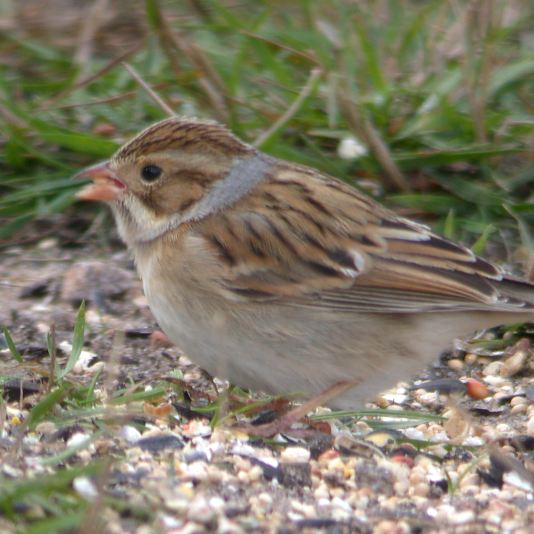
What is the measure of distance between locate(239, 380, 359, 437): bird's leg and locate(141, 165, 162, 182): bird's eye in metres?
0.76

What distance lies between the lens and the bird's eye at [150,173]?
362cm

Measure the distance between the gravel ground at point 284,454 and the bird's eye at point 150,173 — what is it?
549 mm

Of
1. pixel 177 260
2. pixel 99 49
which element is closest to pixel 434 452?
pixel 177 260

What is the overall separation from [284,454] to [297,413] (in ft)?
0.72

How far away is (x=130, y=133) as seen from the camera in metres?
4.88

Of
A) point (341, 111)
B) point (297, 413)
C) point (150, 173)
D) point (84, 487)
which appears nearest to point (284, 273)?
point (297, 413)

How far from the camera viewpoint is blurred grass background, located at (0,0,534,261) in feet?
15.1

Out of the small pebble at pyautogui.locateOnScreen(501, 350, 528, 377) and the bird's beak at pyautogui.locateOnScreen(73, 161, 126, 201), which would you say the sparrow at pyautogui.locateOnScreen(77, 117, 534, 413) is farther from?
the small pebble at pyautogui.locateOnScreen(501, 350, 528, 377)

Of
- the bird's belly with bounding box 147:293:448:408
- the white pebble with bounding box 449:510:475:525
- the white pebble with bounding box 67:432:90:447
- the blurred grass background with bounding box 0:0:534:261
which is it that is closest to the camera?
the white pebble with bounding box 449:510:475:525

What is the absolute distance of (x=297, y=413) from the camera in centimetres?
325

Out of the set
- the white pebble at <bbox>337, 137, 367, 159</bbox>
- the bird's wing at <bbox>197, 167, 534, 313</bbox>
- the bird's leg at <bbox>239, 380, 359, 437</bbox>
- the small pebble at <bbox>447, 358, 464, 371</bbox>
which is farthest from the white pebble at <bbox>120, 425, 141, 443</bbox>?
the white pebble at <bbox>337, 137, 367, 159</bbox>

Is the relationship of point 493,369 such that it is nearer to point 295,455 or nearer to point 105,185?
point 295,455

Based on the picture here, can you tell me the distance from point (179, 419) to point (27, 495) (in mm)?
788

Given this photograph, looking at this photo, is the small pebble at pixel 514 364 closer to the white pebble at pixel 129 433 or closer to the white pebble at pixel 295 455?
the white pebble at pixel 295 455
